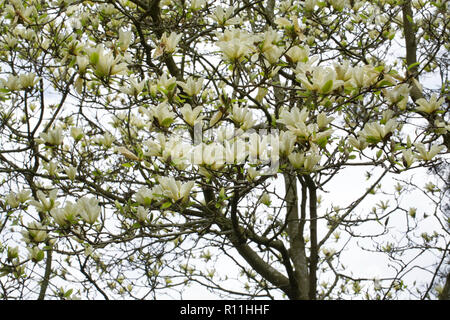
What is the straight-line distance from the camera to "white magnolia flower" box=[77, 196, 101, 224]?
1593mm

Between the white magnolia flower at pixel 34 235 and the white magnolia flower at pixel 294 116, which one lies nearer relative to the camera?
the white magnolia flower at pixel 294 116

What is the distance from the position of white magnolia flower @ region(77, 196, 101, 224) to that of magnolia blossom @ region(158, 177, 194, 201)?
0.37m

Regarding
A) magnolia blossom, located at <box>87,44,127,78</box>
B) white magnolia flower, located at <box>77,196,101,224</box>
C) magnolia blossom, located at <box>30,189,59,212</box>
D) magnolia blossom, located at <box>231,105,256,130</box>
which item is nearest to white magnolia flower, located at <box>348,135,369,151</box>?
magnolia blossom, located at <box>231,105,256,130</box>

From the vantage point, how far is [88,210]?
160 centimetres

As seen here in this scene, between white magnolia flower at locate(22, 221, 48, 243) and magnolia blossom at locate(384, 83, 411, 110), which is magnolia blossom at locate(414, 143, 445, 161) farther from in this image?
white magnolia flower at locate(22, 221, 48, 243)

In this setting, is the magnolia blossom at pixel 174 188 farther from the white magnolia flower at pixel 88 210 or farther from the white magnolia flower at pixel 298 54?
the white magnolia flower at pixel 298 54

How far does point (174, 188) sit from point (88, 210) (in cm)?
45

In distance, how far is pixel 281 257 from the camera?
3293 millimetres

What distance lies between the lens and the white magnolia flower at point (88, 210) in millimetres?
1593

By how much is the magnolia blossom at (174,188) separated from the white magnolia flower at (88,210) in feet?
1.21

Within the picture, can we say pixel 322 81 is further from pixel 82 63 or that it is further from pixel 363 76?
pixel 82 63

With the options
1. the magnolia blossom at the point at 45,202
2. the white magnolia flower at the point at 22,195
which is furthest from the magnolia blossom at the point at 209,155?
the white magnolia flower at the point at 22,195
